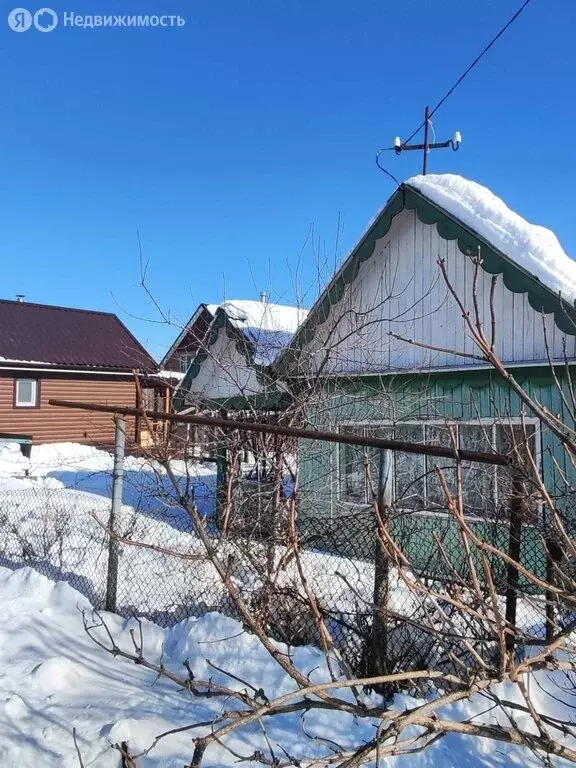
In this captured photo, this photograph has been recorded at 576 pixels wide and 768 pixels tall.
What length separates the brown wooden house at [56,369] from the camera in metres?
19.4

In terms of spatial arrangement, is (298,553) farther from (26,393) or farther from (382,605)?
(26,393)

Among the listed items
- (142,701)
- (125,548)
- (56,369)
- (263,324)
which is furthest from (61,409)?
(142,701)

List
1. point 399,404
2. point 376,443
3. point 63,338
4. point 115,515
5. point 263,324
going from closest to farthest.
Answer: point 376,443, point 115,515, point 399,404, point 263,324, point 63,338

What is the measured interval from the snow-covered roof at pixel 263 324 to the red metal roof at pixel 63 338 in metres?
10.9

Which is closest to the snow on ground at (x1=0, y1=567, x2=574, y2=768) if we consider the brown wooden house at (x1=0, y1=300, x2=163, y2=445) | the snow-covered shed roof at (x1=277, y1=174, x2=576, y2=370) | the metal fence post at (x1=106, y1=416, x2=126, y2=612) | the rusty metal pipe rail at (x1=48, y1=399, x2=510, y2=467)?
the metal fence post at (x1=106, y1=416, x2=126, y2=612)

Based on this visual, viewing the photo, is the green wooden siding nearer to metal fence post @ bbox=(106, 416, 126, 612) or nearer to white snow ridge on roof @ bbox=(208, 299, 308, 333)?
white snow ridge on roof @ bbox=(208, 299, 308, 333)

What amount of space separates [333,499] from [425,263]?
3.08m

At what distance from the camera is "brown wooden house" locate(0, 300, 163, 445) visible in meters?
19.4

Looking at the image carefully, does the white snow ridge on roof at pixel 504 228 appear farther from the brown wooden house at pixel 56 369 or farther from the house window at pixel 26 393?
the house window at pixel 26 393

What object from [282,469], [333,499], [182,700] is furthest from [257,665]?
[333,499]

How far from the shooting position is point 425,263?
7.57 metres

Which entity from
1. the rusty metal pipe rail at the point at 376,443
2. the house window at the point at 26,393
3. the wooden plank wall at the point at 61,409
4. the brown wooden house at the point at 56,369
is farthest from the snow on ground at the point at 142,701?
the house window at the point at 26,393

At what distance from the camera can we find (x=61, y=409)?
67.4 ft

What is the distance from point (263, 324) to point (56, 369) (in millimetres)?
13890
